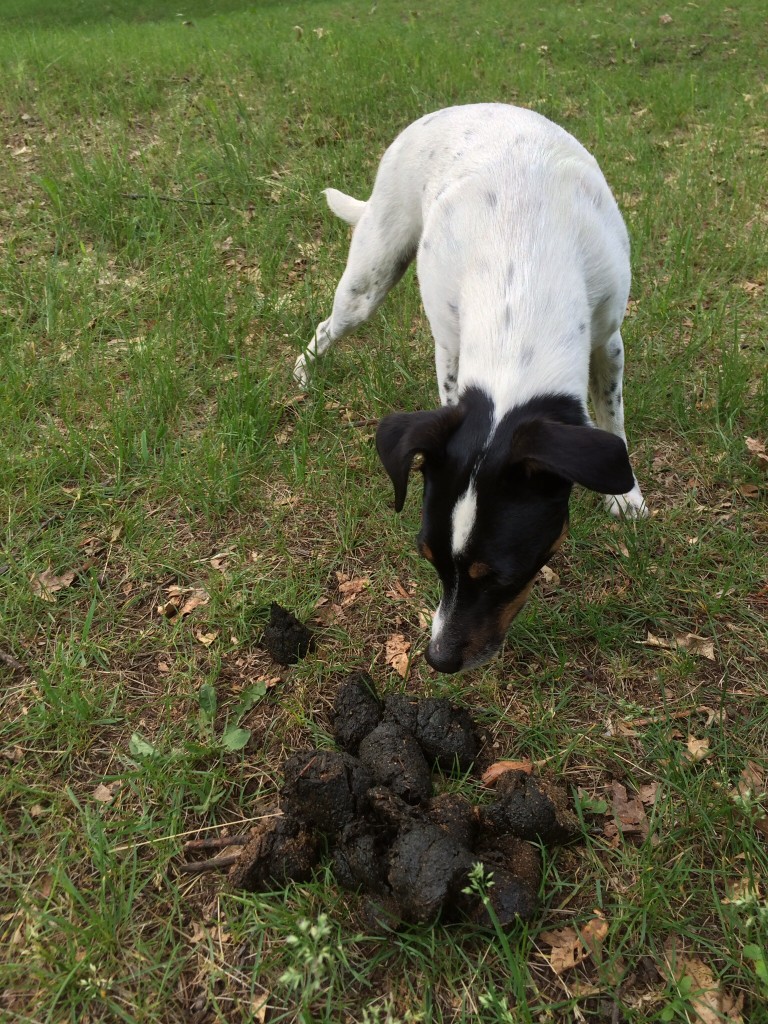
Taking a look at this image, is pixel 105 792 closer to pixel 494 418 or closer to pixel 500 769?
pixel 500 769

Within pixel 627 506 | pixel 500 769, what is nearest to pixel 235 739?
pixel 500 769

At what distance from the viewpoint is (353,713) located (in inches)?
97.9

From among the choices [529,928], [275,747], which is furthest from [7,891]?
[529,928]

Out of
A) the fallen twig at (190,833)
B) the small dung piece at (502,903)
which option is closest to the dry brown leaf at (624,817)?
the small dung piece at (502,903)

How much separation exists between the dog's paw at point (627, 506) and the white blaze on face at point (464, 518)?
1385 millimetres

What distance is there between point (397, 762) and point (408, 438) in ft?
3.30

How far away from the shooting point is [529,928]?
1994 millimetres

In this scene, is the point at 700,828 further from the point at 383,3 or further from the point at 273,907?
the point at 383,3

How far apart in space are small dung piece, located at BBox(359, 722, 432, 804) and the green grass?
282mm

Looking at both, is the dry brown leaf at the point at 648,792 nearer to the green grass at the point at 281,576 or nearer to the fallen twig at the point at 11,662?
the green grass at the point at 281,576

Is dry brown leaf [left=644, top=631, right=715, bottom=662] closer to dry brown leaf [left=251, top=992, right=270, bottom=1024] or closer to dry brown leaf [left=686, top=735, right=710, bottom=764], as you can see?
dry brown leaf [left=686, top=735, right=710, bottom=764]

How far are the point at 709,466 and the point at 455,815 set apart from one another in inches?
90.8

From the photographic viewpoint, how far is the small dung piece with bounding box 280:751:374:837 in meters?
2.13

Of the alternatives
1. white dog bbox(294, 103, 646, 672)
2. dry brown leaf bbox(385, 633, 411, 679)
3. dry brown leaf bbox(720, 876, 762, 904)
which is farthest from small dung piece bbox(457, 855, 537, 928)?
dry brown leaf bbox(385, 633, 411, 679)
